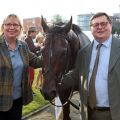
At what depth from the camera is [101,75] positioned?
147 inches

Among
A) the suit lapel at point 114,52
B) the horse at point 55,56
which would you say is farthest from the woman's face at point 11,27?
the suit lapel at point 114,52

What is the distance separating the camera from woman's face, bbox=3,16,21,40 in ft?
13.7

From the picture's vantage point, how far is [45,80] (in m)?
4.14

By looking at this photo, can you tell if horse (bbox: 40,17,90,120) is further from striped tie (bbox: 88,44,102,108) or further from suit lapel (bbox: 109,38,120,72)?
suit lapel (bbox: 109,38,120,72)

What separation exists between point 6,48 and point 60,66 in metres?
0.76

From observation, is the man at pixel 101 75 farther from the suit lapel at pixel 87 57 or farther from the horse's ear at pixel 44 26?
the horse's ear at pixel 44 26

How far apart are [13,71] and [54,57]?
0.57m

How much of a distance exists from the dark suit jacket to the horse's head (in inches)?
7.7

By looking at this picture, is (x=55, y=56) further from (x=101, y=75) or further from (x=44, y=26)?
(x=101, y=75)

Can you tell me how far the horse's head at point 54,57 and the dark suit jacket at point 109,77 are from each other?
0.64 ft

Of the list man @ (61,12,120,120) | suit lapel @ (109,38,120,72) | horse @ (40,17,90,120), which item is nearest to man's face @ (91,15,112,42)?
man @ (61,12,120,120)

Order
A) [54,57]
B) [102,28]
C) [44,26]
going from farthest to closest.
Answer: [44,26]
[54,57]
[102,28]

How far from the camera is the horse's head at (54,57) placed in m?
4.09

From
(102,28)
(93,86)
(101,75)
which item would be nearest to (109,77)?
(101,75)
